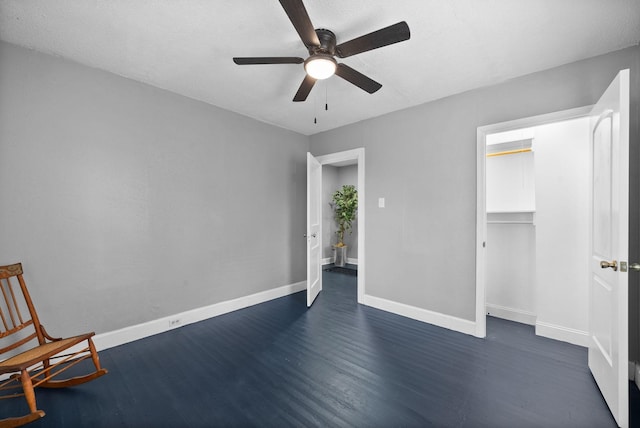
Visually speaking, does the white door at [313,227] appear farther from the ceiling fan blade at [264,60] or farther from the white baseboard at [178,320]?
the ceiling fan blade at [264,60]

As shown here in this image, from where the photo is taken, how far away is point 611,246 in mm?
1675

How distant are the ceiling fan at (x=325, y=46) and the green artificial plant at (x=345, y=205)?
404 centimetres

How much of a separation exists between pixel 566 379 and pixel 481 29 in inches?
104

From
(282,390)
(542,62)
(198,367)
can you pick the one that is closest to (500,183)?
(542,62)

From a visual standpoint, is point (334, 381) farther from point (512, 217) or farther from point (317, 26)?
point (512, 217)

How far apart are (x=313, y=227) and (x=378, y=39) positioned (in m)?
→ 2.71

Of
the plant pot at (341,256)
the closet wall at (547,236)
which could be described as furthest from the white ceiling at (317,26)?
the plant pot at (341,256)

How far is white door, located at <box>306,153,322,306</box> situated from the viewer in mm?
3646

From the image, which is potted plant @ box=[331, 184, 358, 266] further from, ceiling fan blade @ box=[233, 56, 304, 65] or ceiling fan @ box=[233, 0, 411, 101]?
ceiling fan blade @ box=[233, 56, 304, 65]

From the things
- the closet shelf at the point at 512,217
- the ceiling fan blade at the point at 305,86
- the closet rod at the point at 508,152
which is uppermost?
the ceiling fan blade at the point at 305,86

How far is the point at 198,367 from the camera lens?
7.21 ft

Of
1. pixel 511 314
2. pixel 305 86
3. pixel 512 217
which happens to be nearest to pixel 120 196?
pixel 305 86

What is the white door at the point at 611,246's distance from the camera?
1.53m

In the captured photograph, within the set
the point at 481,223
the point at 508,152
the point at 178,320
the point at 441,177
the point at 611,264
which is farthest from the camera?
the point at 508,152
